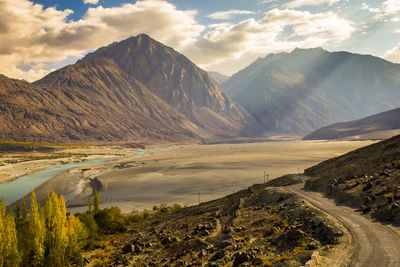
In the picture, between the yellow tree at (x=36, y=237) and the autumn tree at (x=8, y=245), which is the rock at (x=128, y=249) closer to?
the yellow tree at (x=36, y=237)

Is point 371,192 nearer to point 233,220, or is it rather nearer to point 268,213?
point 268,213

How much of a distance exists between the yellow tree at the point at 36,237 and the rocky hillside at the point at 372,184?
3003 centimetres

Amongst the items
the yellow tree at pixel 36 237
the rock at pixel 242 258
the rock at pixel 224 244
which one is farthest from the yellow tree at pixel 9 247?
the rock at pixel 242 258

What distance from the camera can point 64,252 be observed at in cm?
2598

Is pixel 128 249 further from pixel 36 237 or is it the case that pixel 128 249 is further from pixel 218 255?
pixel 218 255

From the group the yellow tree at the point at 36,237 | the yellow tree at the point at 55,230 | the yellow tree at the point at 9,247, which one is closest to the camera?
the yellow tree at the point at 9,247

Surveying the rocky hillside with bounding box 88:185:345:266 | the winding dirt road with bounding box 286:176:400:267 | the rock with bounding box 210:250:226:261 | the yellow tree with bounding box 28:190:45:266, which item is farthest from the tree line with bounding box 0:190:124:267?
the winding dirt road with bounding box 286:176:400:267

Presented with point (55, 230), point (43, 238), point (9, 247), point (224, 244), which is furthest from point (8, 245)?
point (224, 244)

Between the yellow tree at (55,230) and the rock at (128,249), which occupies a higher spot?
the yellow tree at (55,230)

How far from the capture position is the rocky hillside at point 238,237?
1938 centimetres

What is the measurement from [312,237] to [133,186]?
60.3m

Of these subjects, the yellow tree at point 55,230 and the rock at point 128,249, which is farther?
the rock at point 128,249

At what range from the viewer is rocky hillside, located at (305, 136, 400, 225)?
2338 centimetres

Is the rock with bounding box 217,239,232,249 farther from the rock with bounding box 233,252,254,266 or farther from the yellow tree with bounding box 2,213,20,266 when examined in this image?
the yellow tree with bounding box 2,213,20,266
